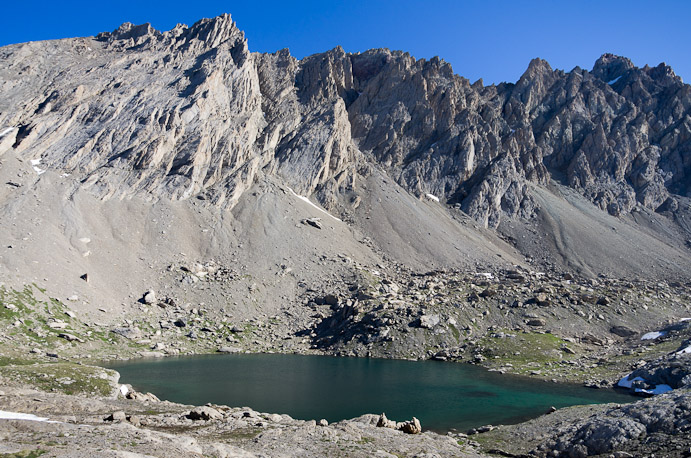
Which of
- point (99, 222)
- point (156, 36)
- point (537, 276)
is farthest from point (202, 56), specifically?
point (537, 276)

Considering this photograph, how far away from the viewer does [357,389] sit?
188ft

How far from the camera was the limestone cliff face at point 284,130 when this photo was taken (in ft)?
407

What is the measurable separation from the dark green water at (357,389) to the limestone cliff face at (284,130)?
217ft

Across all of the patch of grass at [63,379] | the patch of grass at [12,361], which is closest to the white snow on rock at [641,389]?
the patch of grass at [63,379]

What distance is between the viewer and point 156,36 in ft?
542

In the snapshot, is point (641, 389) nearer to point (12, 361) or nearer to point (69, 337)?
point (12, 361)

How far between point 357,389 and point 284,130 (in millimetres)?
122564

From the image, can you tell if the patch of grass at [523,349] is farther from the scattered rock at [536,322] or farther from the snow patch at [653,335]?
the snow patch at [653,335]

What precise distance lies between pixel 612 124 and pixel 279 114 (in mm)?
144533

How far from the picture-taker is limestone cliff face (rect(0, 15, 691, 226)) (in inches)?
4882

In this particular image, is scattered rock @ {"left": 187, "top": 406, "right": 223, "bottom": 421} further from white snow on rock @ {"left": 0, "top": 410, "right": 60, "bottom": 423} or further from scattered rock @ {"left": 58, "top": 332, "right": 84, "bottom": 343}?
scattered rock @ {"left": 58, "top": 332, "right": 84, "bottom": 343}

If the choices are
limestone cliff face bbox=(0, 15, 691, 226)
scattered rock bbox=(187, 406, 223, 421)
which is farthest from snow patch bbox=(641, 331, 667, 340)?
scattered rock bbox=(187, 406, 223, 421)

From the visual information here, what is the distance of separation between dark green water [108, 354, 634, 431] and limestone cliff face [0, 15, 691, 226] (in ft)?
217

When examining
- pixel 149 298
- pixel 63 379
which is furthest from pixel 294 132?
pixel 63 379
